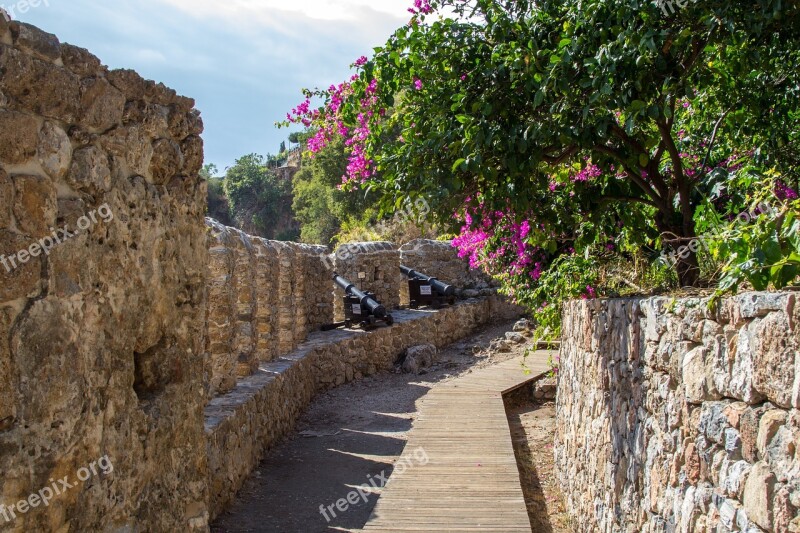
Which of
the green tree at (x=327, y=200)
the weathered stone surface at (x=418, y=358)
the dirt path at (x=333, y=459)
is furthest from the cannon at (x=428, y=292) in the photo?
the green tree at (x=327, y=200)

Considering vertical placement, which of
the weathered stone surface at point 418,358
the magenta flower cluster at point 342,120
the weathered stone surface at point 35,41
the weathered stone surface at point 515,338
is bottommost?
the weathered stone surface at point 418,358

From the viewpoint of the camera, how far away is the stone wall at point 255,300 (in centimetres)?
640

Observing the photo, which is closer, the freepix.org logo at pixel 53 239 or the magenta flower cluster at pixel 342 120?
the freepix.org logo at pixel 53 239

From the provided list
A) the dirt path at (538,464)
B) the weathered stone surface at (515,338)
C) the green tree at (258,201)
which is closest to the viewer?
the dirt path at (538,464)

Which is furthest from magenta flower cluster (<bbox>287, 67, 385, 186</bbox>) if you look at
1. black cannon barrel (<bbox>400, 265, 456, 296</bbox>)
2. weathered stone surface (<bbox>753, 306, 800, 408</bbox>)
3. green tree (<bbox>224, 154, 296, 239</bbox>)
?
green tree (<bbox>224, 154, 296, 239</bbox>)

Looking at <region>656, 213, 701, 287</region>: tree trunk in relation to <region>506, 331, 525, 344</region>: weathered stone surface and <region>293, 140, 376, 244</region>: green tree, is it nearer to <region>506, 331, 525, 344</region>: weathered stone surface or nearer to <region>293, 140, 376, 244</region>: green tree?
<region>506, 331, 525, 344</region>: weathered stone surface

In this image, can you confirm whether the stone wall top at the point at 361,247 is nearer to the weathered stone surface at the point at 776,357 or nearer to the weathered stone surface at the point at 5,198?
the weathered stone surface at the point at 5,198

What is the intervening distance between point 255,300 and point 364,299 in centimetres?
489

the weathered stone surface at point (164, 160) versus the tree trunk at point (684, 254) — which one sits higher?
the weathered stone surface at point (164, 160)

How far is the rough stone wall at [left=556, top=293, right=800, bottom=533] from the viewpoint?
→ 1829 millimetres

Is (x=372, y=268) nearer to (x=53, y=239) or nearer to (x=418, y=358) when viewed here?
(x=418, y=358)

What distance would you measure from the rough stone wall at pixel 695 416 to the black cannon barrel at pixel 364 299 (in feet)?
24.3

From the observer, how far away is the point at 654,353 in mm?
3156

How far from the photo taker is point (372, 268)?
14.0 meters
